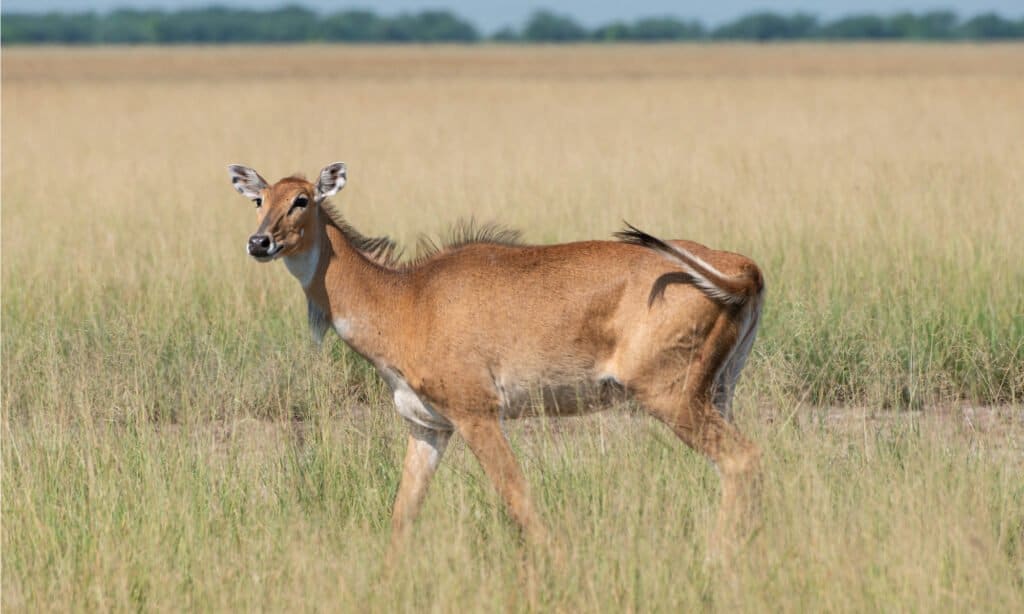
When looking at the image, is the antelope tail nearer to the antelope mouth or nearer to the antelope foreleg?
the antelope foreleg

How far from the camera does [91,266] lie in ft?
35.4

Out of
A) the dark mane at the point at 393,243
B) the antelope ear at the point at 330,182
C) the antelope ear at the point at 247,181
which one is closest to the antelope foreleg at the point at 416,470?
the dark mane at the point at 393,243

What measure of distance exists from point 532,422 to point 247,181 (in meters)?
2.15

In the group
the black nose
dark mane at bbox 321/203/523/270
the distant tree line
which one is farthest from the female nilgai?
the distant tree line

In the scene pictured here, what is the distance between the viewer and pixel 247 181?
6199 mm

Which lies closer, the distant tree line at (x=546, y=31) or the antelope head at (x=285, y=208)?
the antelope head at (x=285, y=208)

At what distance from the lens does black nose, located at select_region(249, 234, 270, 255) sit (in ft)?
18.6

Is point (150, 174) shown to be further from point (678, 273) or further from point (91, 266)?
point (678, 273)

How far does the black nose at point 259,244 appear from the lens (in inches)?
223

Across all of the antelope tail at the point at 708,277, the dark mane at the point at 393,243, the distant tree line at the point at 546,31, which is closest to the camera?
the antelope tail at the point at 708,277

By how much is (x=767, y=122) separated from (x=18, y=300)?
15.5 meters

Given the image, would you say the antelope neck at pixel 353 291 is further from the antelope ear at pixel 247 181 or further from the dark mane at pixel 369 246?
the antelope ear at pixel 247 181

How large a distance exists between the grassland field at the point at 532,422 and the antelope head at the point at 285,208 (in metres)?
0.91

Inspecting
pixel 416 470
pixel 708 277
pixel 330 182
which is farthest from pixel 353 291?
pixel 708 277
